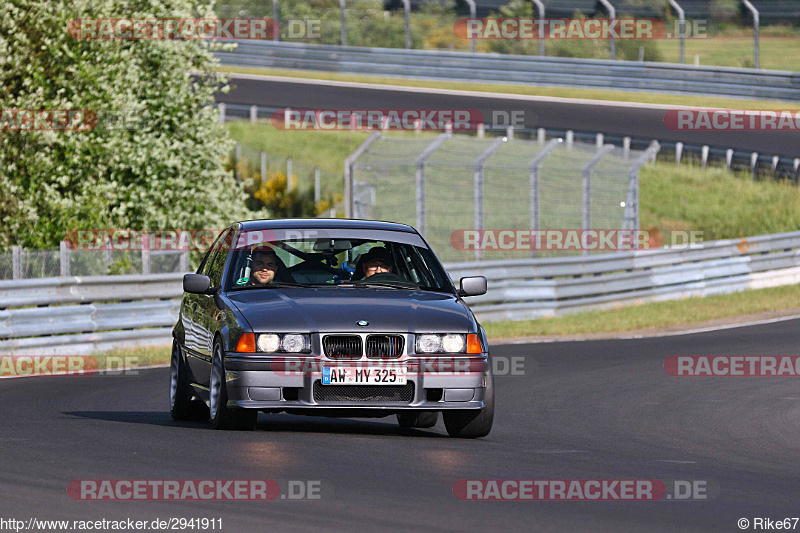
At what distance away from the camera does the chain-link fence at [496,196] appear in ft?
80.5

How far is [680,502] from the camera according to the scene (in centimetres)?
751

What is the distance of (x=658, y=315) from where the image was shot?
24.7m

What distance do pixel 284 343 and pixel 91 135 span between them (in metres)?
16.7

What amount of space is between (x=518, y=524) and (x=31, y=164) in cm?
2020

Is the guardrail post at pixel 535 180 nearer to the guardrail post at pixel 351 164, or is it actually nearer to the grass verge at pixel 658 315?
the grass verge at pixel 658 315

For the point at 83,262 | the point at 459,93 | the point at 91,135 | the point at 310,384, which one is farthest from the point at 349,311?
the point at 459,93

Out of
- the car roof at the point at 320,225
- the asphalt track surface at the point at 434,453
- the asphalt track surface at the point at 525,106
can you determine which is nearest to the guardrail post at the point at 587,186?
the asphalt track surface at the point at 434,453

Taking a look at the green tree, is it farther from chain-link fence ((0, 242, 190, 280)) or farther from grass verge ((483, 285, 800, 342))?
grass verge ((483, 285, 800, 342))

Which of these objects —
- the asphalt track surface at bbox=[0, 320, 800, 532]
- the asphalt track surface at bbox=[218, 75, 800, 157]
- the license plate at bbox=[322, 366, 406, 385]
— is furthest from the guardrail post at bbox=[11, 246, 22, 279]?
the asphalt track surface at bbox=[218, 75, 800, 157]

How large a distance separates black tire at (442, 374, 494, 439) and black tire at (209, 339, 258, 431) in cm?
131

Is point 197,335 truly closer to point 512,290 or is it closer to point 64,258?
point 64,258

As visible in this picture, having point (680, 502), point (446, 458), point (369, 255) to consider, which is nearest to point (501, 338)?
point (369, 255)

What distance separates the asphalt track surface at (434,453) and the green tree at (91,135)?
1011 centimetres

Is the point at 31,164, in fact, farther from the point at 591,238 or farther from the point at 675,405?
→ the point at 675,405
